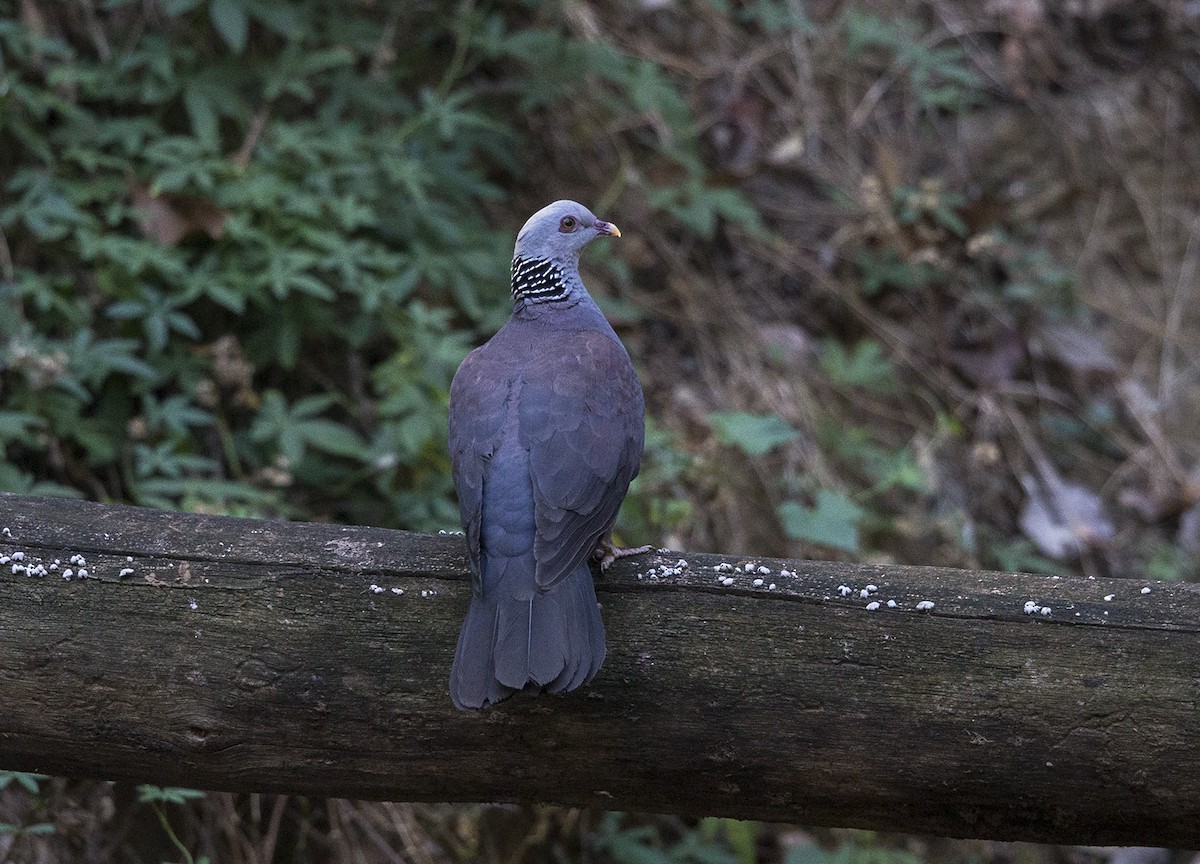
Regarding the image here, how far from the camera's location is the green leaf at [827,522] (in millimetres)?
3842

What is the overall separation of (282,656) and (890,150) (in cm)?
476

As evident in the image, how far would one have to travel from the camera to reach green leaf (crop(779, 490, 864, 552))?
384 cm

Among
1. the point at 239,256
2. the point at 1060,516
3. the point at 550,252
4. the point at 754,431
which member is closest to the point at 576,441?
the point at 550,252

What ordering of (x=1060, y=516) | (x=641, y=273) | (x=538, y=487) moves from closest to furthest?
(x=538, y=487) < (x=1060, y=516) < (x=641, y=273)

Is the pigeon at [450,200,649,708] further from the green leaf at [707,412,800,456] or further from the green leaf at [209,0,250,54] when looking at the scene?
the green leaf at [209,0,250,54]

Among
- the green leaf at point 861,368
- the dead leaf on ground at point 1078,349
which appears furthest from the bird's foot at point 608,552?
the dead leaf on ground at point 1078,349

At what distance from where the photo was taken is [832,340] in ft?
17.8

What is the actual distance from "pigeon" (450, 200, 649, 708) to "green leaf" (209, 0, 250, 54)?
4.89 feet

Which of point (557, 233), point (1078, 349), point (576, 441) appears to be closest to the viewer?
point (576, 441)

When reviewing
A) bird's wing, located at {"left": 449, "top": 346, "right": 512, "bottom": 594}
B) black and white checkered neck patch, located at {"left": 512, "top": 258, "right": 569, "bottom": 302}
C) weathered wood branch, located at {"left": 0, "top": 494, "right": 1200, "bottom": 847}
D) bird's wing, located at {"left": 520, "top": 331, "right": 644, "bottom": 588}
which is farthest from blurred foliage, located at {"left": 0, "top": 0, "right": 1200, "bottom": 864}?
bird's wing, located at {"left": 520, "top": 331, "right": 644, "bottom": 588}

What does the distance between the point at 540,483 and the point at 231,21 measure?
Answer: 2365 mm

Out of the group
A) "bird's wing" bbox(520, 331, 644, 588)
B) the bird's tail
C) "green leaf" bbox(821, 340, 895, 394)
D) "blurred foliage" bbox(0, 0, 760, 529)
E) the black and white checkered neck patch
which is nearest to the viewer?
the bird's tail

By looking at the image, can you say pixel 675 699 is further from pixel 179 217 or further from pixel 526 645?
pixel 179 217

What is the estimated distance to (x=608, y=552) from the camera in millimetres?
2346
